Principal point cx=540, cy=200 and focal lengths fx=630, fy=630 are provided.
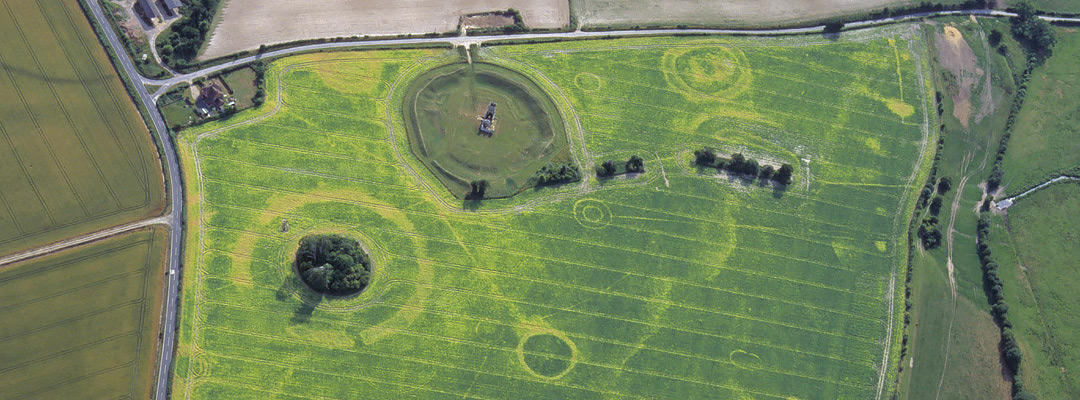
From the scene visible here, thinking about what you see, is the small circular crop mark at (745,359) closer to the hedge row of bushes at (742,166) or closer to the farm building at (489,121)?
the hedge row of bushes at (742,166)

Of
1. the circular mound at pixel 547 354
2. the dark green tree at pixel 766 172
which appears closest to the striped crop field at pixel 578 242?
the circular mound at pixel 547 354

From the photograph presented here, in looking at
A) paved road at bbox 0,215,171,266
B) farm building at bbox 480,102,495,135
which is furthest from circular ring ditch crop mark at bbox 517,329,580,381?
paved road at bbox 0,215,171,266

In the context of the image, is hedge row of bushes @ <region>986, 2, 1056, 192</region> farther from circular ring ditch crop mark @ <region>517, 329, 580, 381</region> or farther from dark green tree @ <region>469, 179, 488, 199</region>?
dark green tree @ <region>469, 179, 488, 199</region>

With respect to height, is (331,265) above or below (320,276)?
above

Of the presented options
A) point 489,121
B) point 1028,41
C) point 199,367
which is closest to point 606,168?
point 489,121

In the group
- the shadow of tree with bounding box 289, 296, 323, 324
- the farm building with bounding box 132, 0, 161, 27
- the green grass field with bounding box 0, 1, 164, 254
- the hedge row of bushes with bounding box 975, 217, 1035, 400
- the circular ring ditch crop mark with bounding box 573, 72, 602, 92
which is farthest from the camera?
the circular ring ditch crop mark with bounding box 573, 72, 602, 92

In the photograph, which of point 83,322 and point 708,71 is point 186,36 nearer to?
point 83,322

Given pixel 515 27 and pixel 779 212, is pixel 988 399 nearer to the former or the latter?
pixel 779 212
